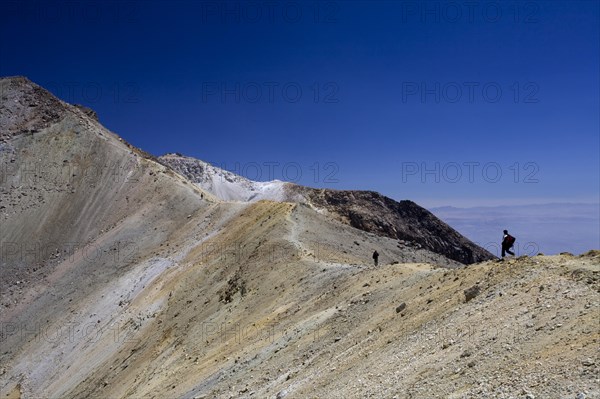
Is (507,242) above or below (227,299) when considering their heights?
above

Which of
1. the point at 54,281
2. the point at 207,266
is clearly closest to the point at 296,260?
the point at 207,266

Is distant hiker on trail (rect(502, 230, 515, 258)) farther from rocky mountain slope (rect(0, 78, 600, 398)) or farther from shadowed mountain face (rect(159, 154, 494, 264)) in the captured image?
shadowed mountain face (rect(159, 154, 494, 264))

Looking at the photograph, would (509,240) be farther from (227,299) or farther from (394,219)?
(394,219)

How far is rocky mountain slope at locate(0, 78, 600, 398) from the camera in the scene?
466 inches

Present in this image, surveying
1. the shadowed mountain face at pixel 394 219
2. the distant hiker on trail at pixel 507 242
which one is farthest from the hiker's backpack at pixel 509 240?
the shadowed mountain face at pixel 394 219

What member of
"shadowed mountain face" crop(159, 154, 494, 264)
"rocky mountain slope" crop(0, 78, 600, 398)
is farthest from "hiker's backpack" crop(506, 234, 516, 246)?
"shadowed mountain face" crop(159, 154, 494, 264)

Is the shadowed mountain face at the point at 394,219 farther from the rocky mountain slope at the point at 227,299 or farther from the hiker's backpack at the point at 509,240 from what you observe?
the hiker's backpack at the point at 509,240

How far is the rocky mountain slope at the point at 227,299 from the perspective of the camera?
1184cm

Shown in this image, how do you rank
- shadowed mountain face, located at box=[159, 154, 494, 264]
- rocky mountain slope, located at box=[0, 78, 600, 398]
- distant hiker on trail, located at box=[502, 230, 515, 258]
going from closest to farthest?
1. rocky mountain slope, located at box=[0, 78, 600, 398]
2. distant hiker on trail, located at box=[502, 230, 515, 258]
3. shadowed mountain face, located at box=[159, 154, 494, 264]

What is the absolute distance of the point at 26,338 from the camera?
39062mm

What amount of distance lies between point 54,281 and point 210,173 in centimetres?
6352

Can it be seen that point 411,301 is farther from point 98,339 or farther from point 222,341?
point 98,339

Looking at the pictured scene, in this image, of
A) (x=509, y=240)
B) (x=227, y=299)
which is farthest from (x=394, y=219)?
(x=509, y=240)

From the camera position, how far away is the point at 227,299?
29.0 meters
